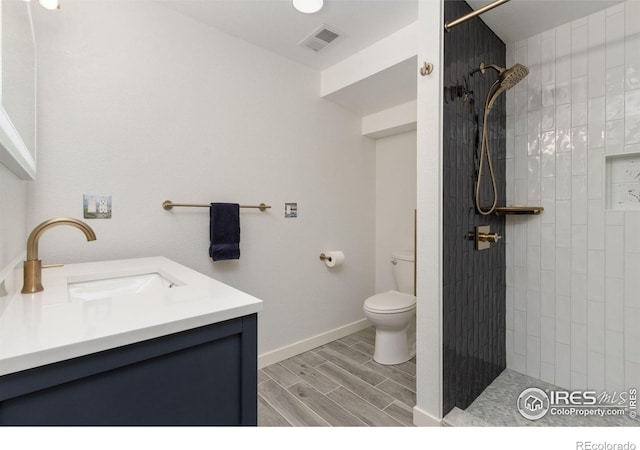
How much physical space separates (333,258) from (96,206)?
1.62m

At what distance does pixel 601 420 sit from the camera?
Answer: 5.05 feet

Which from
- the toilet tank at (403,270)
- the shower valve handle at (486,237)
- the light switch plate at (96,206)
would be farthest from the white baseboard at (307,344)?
the shower valve handle at (486,237)

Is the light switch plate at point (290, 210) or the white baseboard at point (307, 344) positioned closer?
the white baseboard at point (307, 344)

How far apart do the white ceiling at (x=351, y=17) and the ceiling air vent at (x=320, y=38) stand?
34mm

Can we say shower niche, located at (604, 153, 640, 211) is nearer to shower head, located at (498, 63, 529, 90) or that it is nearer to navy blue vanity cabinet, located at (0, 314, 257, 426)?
shower head, located at (498, 63, 529, 90)

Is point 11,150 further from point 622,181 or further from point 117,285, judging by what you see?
point 622,181

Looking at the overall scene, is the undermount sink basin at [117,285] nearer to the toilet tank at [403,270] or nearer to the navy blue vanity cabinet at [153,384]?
the navy blue vanity cabinet at [153,384]

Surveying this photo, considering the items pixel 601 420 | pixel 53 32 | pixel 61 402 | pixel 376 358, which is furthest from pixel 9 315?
pixel 601 420

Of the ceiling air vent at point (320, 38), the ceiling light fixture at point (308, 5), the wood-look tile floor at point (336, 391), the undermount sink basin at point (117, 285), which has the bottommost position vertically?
the wood-look tile floor at point (336, 391)

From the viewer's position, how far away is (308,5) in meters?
1.70

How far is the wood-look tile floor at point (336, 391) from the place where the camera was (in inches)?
63.1

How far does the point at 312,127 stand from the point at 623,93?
188 cm

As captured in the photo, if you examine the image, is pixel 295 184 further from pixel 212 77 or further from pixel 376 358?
pixel 376 358

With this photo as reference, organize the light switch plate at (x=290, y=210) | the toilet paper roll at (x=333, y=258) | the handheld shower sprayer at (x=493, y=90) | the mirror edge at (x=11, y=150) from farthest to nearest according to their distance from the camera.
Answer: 1. the toilet paper roll at (x=333, y=258)
2. the light switch plate at (x=290, y=210)
3. the handheld shower sprayer at (x=493, y=90)
4. the mirror edge at (x=11, y=150)
